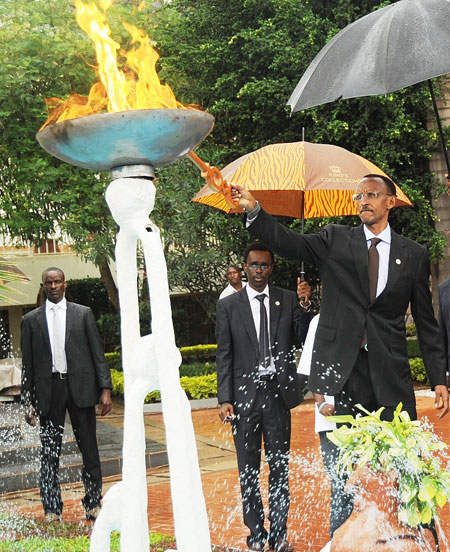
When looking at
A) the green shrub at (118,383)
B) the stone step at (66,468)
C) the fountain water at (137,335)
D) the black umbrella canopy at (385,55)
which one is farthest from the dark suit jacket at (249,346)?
the green shrub at (118,383)

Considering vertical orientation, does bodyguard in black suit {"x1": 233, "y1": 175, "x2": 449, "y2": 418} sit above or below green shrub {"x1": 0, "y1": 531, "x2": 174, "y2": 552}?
above

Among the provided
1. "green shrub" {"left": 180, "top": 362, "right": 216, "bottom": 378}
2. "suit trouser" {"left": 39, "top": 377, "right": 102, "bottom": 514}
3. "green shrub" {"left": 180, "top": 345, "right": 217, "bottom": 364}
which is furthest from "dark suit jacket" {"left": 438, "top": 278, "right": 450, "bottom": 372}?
"green shrub" {"left": 180, "top": 345, "right": 217, "bottom": 364}

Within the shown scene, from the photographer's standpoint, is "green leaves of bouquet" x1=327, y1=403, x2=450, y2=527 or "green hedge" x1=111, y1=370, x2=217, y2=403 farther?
"green hedge" x1=111, y1=370, x2=217, y2=403

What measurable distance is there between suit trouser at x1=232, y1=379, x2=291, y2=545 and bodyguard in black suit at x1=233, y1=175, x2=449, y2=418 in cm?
114

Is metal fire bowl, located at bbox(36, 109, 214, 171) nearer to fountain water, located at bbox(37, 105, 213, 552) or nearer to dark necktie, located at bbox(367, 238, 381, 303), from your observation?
fountain water, located at bbox(37, 105, 213, 552)

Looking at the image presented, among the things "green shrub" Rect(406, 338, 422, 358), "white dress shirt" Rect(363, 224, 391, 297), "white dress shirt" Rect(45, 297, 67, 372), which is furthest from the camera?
"green shrub" Rect(406, 338, 422, 358)

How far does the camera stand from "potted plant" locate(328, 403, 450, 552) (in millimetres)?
3535

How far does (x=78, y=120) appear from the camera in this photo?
3609 millimetres

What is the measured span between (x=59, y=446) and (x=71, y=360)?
0.69 metres

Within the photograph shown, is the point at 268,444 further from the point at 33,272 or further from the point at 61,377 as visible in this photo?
the point at 33,272

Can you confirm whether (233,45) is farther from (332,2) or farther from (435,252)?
(435,252)

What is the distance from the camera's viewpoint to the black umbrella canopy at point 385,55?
5.38 m

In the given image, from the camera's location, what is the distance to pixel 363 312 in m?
5.22

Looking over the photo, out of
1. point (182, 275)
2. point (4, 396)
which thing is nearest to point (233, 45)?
point (182, 275)
